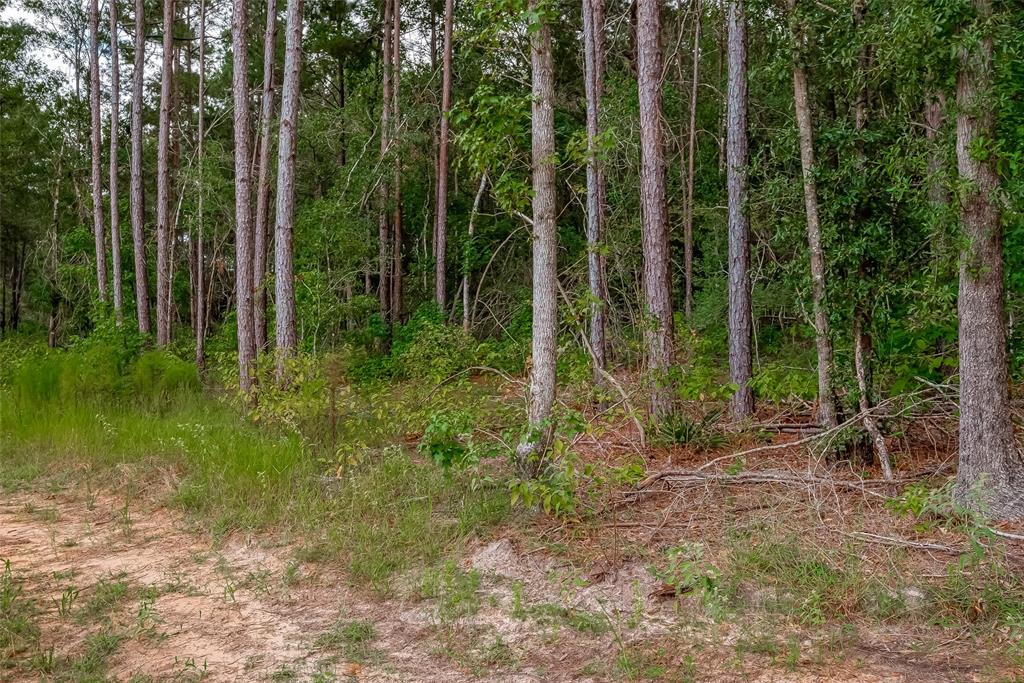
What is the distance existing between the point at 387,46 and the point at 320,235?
5.48 metres

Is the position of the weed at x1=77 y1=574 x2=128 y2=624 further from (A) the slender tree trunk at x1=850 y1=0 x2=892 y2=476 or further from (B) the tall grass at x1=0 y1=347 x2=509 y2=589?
(A) the slender tree trunk at x1=850 y1=0 x2=892 y2=476

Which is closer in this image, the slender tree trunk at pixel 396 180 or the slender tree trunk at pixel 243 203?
the slender tree trunk at pixel 243 203

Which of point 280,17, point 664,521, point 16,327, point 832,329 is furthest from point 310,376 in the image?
point 16,327

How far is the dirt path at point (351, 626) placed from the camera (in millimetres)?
3801

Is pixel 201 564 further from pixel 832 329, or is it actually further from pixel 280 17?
pixel 280 17

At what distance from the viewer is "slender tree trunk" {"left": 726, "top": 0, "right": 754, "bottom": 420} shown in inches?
376

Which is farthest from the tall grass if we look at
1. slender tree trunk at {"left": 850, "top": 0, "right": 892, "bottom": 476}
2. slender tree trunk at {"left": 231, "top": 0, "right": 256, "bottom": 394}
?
slender tree trunk at {"left": 850, "top": 0, "right": 892, "bottom": 476}

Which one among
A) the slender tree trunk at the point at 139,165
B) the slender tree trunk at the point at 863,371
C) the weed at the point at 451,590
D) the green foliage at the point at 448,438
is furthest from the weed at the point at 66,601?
the slender tree trunk at the point at 139,165

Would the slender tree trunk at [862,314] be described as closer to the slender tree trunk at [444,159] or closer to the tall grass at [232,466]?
the tall grass at [232,466]

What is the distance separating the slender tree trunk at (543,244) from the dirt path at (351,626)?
1236 millimetres

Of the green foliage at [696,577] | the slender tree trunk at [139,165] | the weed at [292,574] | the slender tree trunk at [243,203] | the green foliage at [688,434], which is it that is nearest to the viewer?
the green foliage at [696,577]

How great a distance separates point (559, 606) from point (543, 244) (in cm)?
282

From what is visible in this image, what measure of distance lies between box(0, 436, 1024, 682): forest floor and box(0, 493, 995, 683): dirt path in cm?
1

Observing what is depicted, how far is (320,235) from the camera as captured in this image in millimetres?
16125
